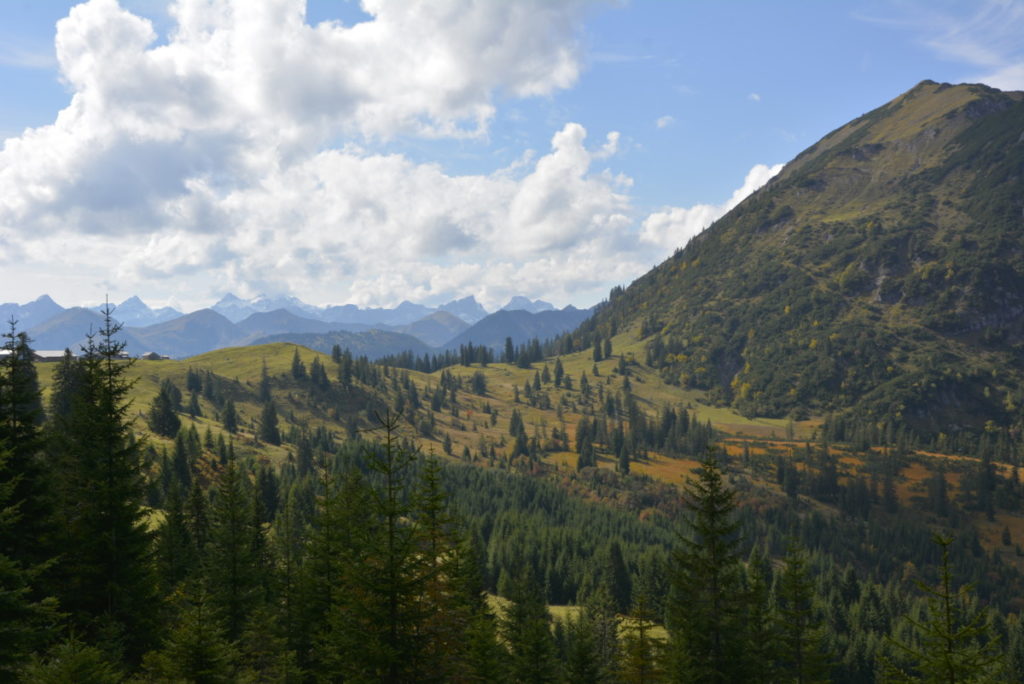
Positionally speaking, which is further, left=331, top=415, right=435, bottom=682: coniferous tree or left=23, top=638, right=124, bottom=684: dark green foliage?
left=331, top=415, right=435, bottom=682: coniferous tree

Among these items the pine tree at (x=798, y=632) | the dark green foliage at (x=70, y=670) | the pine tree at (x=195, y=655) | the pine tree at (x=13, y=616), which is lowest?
the pine tree at (x=798, y=632)

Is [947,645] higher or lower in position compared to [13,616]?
lower

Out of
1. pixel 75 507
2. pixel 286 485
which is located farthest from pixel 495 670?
pixel 286 485

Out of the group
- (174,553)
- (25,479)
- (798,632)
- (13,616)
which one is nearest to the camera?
(13,616)

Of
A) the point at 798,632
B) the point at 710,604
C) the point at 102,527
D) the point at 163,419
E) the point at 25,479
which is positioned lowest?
A: the point at 798,632

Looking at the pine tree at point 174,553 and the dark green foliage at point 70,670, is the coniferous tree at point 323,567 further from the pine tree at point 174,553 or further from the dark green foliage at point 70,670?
the dark green foliage at point 70,670

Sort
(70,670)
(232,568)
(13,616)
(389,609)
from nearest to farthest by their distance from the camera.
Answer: (70,670) → (13,616) → (389,609) → (232,568)

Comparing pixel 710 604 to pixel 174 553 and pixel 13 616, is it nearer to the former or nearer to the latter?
pixel 13 616

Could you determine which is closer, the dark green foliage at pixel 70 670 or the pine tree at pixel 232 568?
the dark green foliage at pixel 70 670

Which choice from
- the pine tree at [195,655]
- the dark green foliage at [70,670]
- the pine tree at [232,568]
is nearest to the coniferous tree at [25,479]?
the pine tree at [195,655]

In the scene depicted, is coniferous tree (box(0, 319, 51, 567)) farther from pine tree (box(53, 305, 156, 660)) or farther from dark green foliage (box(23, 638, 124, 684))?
dark green foliage (box(23, 638, 124, 684))

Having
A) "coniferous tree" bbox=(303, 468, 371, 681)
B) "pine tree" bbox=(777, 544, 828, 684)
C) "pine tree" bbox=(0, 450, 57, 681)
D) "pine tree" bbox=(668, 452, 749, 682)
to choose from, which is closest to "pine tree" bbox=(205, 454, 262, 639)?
"coniferous tree" bbox=(303, 468, 371, 681)

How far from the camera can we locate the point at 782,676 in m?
34.5

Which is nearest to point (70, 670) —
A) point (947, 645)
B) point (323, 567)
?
point (323, 567)
